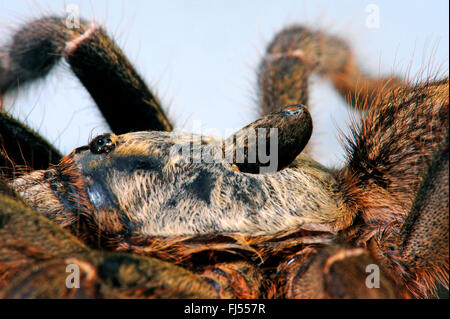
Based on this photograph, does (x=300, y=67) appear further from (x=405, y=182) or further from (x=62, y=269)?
(x=62, y=269)

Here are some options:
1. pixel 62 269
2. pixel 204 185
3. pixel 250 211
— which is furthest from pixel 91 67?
pixel 62 269

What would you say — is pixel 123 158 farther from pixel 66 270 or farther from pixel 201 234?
pixel 66 270

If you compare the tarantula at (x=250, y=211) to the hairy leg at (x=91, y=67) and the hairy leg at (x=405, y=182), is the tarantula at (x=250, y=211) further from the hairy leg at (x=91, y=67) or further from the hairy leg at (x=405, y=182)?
the hairy leg at (x=91, y=67)

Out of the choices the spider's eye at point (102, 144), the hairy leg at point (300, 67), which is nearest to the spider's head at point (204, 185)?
the spider's eye at point (102, 144)

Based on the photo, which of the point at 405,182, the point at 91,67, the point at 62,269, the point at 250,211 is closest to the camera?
the point at 62,269

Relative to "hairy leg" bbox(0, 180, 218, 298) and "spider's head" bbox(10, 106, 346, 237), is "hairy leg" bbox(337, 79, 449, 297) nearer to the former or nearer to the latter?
"spider's head" bbox(10, 106, 346, 237)

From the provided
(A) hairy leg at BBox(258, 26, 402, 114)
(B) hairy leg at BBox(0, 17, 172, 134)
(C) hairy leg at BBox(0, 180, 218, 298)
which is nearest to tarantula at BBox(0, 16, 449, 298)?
(C) hairy leg at BBox(0, 180, 218, 298)
